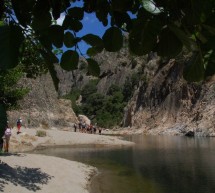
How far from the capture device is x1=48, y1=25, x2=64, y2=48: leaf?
153 centimetres

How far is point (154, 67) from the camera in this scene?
5944cm

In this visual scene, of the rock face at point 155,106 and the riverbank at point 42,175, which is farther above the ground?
the rock face at point 155,106

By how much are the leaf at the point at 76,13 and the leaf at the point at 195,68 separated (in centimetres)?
50

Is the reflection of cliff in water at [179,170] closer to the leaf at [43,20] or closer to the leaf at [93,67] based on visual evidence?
the leaf at [93,67]

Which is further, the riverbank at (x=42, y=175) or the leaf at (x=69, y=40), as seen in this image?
the riverbank at (x=42, y=175)

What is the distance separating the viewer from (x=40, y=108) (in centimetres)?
3803

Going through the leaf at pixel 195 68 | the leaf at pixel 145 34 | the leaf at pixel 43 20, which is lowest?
the leaf at pixel 195 68

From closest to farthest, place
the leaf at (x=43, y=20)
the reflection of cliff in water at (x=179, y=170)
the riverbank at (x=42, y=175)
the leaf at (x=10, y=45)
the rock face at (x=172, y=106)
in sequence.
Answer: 1. the leaf at (x=10, y=45)
2. the leaf at (x=43, y=20)
3. the riverbank at (x=42, y=175)
4. the reflection of cliff in water at (x=179, y=170)
5. the rock face at (x=172, y=106)

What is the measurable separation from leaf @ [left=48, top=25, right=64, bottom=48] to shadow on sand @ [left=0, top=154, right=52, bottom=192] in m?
8.44

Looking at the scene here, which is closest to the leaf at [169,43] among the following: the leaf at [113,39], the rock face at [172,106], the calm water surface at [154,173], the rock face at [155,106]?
the leaf at [113,39]

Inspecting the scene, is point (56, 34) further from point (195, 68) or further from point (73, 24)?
point (195, 68)

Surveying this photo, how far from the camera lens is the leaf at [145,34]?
53.3 inches

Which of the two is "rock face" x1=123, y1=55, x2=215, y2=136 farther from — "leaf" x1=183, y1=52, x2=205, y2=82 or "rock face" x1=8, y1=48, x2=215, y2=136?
"leaf" x1=183, y1=52, x2=205, y2=82

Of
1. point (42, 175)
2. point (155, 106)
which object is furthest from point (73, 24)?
point (155, 106)
